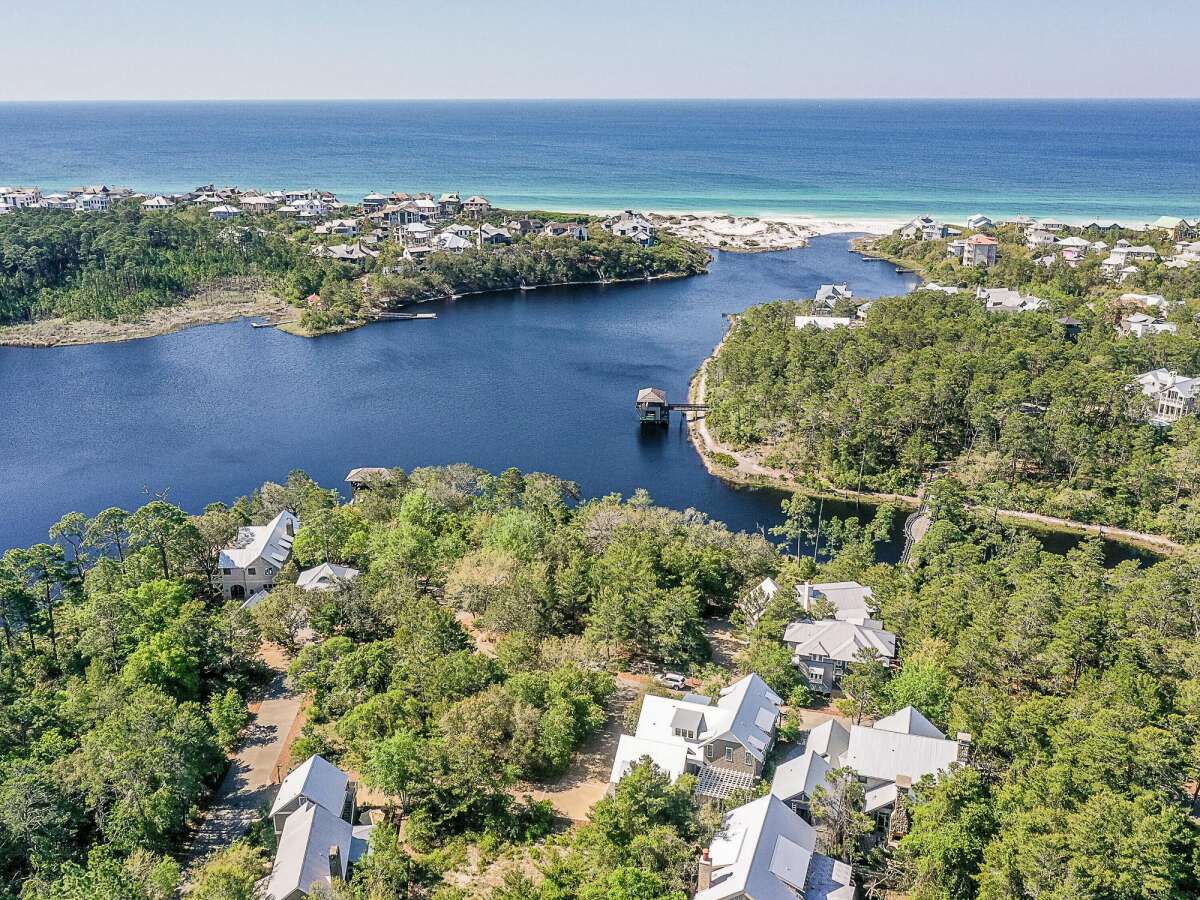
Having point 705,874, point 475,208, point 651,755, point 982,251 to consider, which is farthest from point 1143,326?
point 475,208

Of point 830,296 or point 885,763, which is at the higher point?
point 830,296

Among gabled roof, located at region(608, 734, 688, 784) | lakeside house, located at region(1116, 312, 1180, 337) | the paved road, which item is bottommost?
the paved road

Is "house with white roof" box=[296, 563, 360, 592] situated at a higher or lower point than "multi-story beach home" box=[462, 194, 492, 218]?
lower

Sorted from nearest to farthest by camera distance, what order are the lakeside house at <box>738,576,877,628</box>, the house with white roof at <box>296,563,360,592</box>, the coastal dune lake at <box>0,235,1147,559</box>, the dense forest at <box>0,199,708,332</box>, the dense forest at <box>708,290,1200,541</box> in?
the lakeside house at <box>738,576,877,628</box> < the house with white roof at <box>296,563,360,592</box> < the dense forest at <box>708,290,1200,541</box> < the coastal dune lake at <box>0,235,1147,559</box> < the dense forest at <box>0,199,708,332</box>

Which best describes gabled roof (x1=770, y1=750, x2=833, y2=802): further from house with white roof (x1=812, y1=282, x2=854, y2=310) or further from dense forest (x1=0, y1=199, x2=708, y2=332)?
dense forest (x1=0, y1=199, x2=708, y2=332)

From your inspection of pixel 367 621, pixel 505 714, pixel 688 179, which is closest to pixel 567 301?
pixel 367 621

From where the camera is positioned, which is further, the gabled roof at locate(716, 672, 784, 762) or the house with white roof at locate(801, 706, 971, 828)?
the gabled roof at locate(716, 672, 784, 762)

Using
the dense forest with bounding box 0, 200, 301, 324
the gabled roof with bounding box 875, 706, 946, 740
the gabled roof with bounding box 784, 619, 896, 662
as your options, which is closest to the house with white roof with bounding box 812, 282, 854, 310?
the gabled roof with bounding box 784, 619, 896, 662

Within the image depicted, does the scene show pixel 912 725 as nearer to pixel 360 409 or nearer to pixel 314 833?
pixel 314 833
